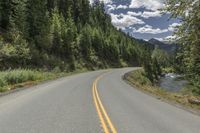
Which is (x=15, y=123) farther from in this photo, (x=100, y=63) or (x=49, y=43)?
(x=100, y=63)

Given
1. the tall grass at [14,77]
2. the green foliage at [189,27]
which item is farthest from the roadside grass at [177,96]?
the tall grass at [14,77]

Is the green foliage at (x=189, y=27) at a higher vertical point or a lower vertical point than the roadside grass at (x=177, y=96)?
higher

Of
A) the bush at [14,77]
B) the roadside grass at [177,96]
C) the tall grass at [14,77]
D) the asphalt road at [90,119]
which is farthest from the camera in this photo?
the bush at [14,77]

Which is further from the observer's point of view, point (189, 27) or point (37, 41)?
point (37, 41)

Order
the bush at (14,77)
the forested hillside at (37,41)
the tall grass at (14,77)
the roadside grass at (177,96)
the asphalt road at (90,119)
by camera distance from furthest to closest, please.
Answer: the forested hillside at (37,41) < the bush at (14,77) < the tall grass at (14,77) < the roadside grass at (177,96) < the asphalt road at (90,119)

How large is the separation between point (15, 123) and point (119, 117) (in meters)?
3.73

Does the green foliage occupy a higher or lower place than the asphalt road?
higher

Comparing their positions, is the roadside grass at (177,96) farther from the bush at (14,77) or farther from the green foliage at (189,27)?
the bush at (14,77)

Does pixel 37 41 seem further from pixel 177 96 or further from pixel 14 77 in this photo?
pixel 177 96

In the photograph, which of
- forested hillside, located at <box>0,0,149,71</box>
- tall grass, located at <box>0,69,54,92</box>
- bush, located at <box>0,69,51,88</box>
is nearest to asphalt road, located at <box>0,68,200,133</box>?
tall grass, located at <box>0,69,54,92</box>

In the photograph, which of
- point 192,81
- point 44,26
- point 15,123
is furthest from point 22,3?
point 15,123

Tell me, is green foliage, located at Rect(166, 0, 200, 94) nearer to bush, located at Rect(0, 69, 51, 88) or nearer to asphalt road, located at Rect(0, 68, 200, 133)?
asphalt road, located at Rect(0, 68, 200, 133)

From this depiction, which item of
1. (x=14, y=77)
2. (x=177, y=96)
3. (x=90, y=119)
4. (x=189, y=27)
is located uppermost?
(x=189, y=27)

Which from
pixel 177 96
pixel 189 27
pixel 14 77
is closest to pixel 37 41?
pixel 14 77
